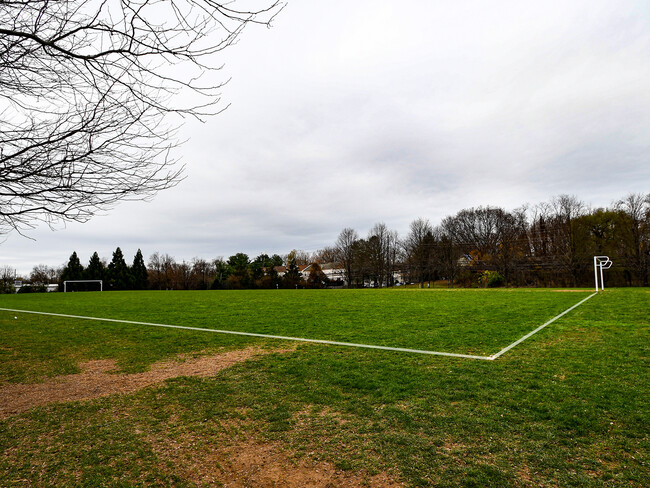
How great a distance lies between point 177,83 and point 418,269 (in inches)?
1871

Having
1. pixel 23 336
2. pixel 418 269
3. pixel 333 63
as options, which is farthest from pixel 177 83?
pixel 418 269

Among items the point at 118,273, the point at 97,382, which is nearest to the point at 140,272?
the point at 118,273

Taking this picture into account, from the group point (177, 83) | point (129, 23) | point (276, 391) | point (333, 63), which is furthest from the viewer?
point (333, 63)

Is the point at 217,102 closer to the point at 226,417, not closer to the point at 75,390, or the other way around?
the point at 226,417

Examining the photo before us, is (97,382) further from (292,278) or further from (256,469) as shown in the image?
(292,278)

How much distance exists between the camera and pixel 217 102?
2.81 metres

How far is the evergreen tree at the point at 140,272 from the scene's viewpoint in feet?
168

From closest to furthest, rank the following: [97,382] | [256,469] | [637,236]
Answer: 1. [256,469]
2. [97,382]
3. [637,236]

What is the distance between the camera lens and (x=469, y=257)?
152 ft

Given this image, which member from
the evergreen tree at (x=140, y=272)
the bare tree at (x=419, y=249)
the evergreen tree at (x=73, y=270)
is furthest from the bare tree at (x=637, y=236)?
the evergreen tree at (x=73, y=270)

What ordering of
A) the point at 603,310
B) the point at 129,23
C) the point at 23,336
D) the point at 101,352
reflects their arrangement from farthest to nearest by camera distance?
the point at 603,310 < the point at 23,336 < the point at 101,352 < the point at 129,23

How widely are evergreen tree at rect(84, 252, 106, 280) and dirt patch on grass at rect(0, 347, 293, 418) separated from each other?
50374 millimetres

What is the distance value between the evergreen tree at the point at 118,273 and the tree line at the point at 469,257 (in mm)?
126

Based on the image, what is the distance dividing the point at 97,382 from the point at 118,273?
168 feet
